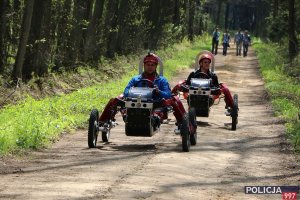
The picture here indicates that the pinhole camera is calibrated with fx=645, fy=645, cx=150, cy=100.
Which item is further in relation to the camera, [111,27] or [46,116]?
[111,27]

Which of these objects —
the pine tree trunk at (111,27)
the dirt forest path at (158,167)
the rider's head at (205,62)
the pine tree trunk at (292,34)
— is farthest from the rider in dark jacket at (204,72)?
the pine tree trunk at (292,34)

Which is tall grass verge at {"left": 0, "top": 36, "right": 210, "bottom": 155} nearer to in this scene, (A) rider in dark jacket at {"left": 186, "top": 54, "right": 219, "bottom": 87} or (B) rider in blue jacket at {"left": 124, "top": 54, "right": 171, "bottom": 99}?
(B) rider in blue jacket at {"left": 124, "top": 54, "right": 171, "bottom": 99}

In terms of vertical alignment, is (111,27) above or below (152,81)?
above

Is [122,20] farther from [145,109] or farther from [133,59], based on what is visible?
[145,109]

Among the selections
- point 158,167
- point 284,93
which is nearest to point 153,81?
point 158,167

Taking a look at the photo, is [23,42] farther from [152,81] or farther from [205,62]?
[152,81]

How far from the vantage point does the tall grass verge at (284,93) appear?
15.1 meters

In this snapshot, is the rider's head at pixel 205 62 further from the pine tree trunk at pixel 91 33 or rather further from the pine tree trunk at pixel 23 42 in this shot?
the pine tree trunk at pixel 91 33

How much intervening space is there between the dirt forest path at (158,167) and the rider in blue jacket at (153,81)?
1045 mm

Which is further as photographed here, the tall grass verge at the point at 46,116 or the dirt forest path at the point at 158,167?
the tall grass verge at the point at 46,116

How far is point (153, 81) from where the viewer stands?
13102mm

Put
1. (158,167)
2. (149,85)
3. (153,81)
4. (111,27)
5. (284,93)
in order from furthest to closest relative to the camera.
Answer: (111,27) → (284,93) → (153,81) → (149,85) → (158,167)

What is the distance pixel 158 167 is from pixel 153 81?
3.43 metres

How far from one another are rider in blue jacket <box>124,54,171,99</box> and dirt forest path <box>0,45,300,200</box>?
3.43 ft
